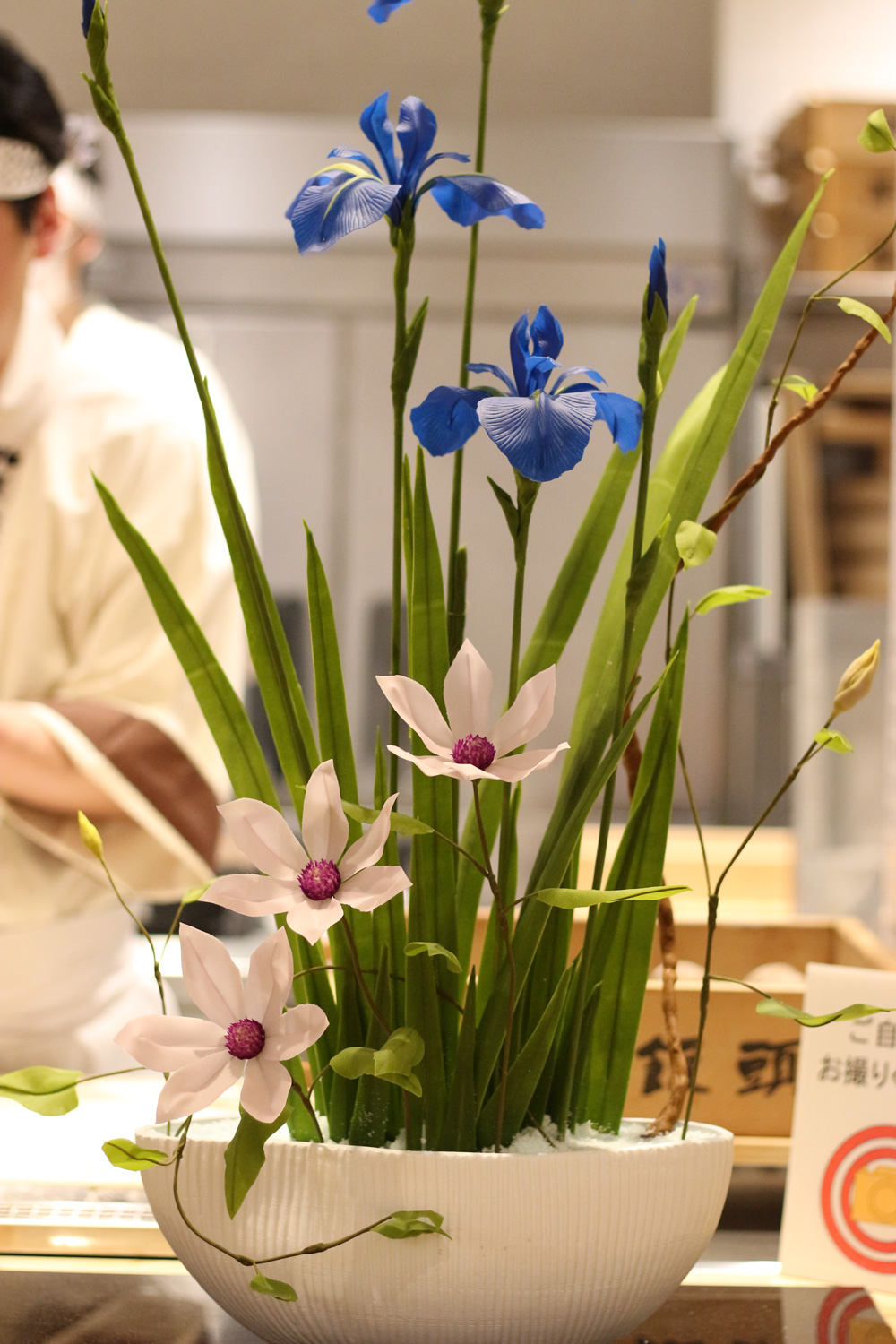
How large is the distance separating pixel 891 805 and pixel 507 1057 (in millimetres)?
855

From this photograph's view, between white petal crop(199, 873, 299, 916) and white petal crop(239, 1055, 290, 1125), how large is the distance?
44mm

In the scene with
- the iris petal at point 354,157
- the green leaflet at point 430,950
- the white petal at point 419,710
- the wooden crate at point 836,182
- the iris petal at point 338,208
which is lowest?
the green leaflet at point 430,950

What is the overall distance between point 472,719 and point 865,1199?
33 centimetres

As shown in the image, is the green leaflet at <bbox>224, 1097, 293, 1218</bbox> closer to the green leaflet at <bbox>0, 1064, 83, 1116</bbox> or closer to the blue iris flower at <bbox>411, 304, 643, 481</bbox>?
the green leaflet at <bbox>0, 1064, 83, 1116</bbox>

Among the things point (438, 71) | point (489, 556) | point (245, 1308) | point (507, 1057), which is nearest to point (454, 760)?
point (507, 1057)

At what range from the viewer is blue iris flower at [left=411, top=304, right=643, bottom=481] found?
0.36 metres

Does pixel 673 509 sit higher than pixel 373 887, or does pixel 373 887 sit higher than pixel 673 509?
pixel 673 509

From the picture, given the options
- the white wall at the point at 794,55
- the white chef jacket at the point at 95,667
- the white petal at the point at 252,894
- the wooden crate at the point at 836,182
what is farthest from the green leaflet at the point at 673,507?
the white wall at the point at 794,55

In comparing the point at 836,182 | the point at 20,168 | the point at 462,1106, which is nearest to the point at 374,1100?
the point at 462,1106

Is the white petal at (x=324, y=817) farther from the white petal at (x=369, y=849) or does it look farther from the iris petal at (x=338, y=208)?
the iris petal at (x=338, y=208)

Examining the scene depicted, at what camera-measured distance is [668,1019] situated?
17.9 inches

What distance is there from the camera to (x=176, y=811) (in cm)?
108

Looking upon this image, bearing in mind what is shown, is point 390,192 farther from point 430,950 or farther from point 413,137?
point 430,950

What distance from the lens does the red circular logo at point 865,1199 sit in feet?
1.82
